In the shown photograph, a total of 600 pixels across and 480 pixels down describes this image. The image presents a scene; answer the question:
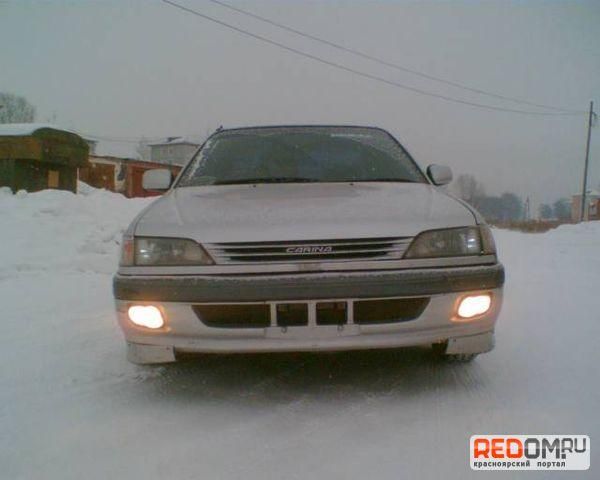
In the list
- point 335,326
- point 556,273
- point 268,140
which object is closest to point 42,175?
point 268,140

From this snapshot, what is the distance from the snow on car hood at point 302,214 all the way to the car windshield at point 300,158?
1.12 ft

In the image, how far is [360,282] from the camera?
2297 mm

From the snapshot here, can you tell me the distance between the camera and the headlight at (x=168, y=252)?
2.41 m

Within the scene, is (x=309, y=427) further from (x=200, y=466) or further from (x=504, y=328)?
(x=504, y=328)

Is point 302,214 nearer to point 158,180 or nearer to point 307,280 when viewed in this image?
point 307,280

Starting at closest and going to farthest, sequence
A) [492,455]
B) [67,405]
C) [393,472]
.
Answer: [393,472] < [492,455] < [67,405]

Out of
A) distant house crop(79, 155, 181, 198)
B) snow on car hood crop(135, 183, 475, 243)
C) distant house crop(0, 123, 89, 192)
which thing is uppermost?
Answer: distant house crop(79, 155, 181, 198)

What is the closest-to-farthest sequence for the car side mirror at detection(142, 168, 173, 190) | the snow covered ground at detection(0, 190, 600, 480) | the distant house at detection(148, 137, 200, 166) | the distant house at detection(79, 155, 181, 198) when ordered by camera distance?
the snow covered ground at detection(0, 190, 600, 480)
the car side mirror at detection(142, 168, 173, 190)
the distant house at detection(79, 155, 181, 198)
the distant house at detection(148, 137, 200, 166)

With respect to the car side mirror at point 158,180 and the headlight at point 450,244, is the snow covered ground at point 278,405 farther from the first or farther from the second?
the car side mirror at point 158,180

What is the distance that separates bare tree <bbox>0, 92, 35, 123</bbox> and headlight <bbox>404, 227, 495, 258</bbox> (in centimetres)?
6523

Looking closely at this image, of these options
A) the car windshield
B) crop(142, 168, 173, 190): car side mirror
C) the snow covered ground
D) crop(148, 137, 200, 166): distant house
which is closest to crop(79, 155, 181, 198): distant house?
the car windshield

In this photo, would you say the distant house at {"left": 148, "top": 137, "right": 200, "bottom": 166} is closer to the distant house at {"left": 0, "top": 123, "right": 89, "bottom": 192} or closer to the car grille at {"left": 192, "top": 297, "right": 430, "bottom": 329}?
the distant house at {"left": 0, "top": 123, "right": 89, "bottom": 192}

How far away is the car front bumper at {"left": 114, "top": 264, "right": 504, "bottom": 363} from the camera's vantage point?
2.29 m

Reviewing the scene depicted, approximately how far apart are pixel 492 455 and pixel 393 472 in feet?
1.44
